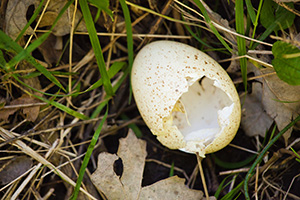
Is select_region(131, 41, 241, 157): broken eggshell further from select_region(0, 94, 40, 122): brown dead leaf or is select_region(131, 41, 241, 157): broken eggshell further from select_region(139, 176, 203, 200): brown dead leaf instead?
select_region(0, 94, 40, 122): brown dead leaf

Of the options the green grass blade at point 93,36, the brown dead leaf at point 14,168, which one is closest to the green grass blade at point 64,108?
the green grass blade at point 93,36

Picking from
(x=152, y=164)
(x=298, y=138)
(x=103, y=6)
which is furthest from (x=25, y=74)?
(x=298, y=138)

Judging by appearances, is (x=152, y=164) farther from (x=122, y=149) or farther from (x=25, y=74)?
(x=25, y=74)

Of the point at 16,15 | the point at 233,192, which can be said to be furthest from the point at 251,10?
the point at 16,15

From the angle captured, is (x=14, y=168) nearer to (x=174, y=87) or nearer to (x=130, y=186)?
(x=130, y=186)

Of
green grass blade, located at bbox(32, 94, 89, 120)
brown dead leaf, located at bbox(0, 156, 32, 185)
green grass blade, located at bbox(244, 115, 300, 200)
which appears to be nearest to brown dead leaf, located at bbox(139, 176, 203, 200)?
green grass blade, located at bbox(244, 115, 300, 200)

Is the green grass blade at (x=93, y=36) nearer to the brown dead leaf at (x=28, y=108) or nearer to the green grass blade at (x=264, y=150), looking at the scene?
the brown dead leaf at (x=28, y=108)
